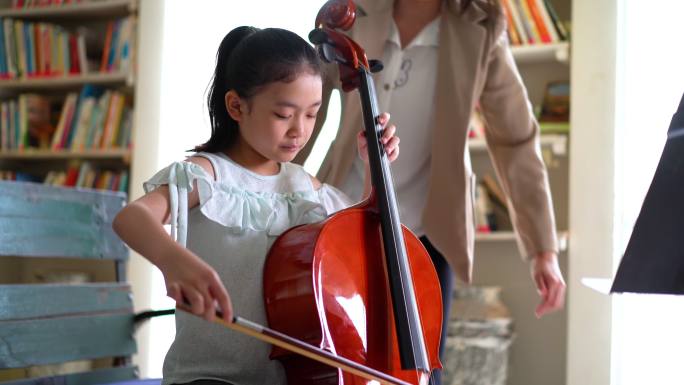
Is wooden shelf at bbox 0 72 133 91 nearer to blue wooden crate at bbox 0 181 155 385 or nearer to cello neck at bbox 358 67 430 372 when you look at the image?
blue wooden crate at bbox 0 181 155 385

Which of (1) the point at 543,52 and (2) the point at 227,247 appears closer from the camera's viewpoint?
(2) the point at 227,247

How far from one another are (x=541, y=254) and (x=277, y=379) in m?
0.77

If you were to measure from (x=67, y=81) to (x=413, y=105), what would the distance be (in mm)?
2583

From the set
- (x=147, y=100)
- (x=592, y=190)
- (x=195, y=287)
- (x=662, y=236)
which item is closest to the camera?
(x=195, y=287)

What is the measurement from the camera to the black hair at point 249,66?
119 centimetres

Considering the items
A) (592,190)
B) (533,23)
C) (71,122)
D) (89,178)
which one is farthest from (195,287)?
(71,122)

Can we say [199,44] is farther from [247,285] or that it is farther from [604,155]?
[247,285]

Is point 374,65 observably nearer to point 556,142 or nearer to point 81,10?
point 556,142

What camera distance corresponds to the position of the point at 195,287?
0.83 metres

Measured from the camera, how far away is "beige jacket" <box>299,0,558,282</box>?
1.57 m

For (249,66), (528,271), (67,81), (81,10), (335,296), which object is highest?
(81,10)

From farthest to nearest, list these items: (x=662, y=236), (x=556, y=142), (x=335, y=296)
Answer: (x=556, y=142) → (x=335, y=296) → (x=662, y=236)

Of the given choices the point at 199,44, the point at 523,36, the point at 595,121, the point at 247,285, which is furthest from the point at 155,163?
the point at 247,285

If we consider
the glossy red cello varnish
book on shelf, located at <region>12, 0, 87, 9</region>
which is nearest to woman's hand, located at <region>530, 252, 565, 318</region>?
the glossy red cello varnish
